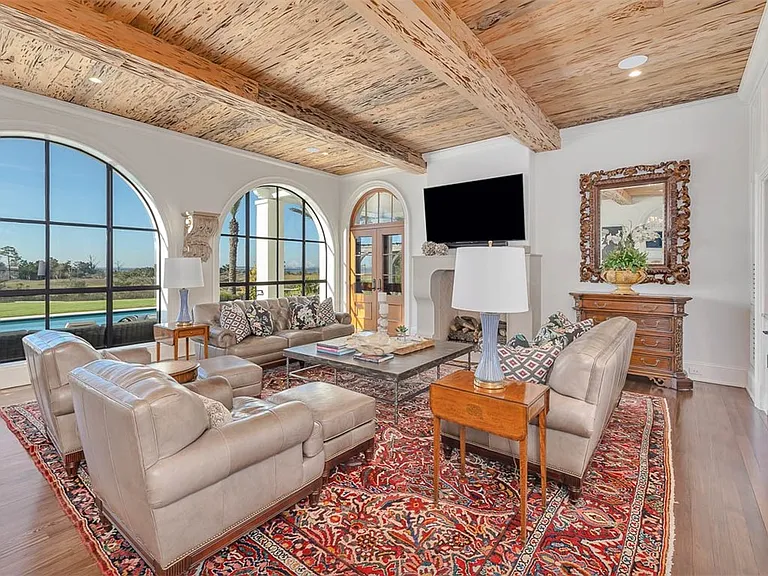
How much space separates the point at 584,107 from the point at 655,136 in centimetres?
95

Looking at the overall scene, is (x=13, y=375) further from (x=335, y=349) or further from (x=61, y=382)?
(x=335, y=349)

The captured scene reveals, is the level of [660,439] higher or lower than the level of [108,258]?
lower

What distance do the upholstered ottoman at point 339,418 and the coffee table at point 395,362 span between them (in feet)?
2.24

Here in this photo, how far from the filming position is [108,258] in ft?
17.3

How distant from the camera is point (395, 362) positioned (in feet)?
12.1

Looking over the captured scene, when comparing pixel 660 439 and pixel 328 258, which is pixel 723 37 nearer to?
pixel 660 439

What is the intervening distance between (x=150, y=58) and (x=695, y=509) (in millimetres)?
4578

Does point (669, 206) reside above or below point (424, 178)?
below

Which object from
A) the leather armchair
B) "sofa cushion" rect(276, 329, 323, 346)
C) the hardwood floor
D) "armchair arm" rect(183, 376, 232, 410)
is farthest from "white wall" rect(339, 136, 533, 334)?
the leather armchair

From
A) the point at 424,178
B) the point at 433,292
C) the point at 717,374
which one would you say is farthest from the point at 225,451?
the point at 424,178

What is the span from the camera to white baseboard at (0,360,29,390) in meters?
4.41

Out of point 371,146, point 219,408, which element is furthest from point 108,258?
point 219,408

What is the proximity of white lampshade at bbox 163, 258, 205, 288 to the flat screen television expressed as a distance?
3519 mm

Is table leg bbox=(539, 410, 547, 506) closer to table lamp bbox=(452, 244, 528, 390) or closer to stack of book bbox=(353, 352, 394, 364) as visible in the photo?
table lamp bbox=(452, 244, 528, 390)
